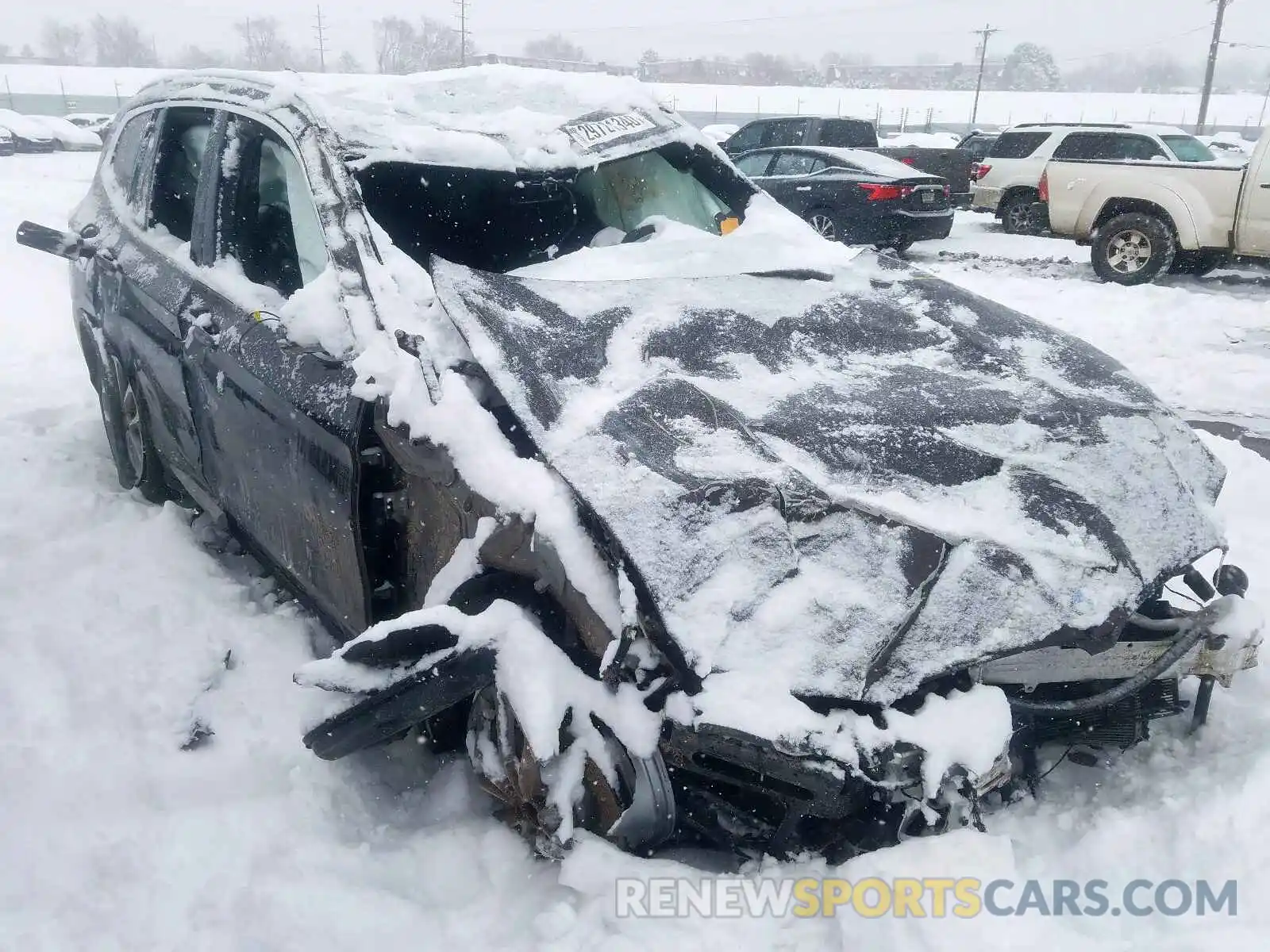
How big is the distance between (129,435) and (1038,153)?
12953 millimetres

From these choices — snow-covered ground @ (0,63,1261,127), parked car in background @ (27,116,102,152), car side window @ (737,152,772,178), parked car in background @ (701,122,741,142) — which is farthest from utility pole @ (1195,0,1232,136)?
parked car in background @ (27,116,102,152)

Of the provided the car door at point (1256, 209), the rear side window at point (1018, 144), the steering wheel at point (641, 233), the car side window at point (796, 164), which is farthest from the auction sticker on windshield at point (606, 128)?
the rear side window at point (1018, 144)

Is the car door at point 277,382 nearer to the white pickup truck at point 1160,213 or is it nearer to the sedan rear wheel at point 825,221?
the sedan rear wheel at point 825,221

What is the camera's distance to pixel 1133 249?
9.53 m

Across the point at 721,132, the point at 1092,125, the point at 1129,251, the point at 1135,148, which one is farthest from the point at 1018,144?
the point at 721,132

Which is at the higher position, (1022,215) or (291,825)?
(1022,215)

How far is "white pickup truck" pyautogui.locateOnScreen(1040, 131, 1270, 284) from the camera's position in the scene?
891 centimetres

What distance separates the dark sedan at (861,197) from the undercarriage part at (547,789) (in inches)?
374

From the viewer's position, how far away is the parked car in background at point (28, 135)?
25.1 m

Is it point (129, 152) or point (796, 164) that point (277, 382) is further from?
Result: point (796, 164)

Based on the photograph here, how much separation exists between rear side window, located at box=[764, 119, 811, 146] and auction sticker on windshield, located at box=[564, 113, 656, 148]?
10.7 meters

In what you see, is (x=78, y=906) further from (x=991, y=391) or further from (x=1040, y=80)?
(x=1040, y=80)

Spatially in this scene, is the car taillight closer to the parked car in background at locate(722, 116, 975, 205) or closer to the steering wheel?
the parked car in background at locate(722, 116, 975, 205)

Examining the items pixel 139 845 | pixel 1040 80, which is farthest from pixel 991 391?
pixel 1040 80
